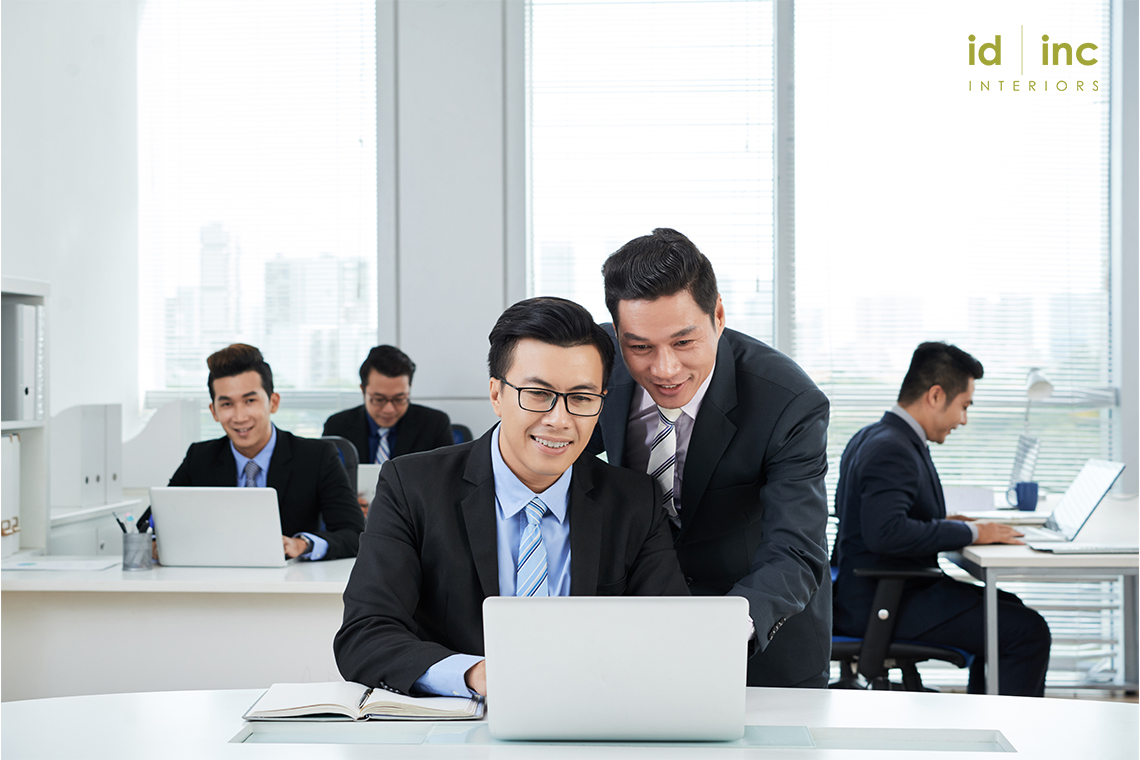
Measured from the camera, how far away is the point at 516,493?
169cm

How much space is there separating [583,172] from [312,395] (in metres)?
1.87

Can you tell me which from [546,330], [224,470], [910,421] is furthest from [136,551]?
[910,421]

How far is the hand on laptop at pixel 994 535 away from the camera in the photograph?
3.43 meters

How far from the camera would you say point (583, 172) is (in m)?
4.96

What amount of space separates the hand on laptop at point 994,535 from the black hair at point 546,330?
7.66 feet

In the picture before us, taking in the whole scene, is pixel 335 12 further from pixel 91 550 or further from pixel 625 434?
pixel 625 434

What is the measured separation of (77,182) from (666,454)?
377 cm

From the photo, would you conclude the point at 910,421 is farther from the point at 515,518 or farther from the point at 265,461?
the point at 265,461

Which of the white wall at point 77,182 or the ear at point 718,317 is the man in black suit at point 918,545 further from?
the white wall at point 77,182

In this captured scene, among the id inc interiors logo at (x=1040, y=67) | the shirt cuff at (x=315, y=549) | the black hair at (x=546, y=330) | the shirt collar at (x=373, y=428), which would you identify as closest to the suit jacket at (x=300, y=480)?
the shirt cuff at (x=315, y=549)

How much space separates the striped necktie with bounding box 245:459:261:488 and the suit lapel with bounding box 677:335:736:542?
193 centimetres

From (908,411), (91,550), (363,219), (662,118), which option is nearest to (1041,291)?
(908,411)

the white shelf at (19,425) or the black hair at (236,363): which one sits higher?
the black hair at (236,363)

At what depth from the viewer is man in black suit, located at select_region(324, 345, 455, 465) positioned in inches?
175
